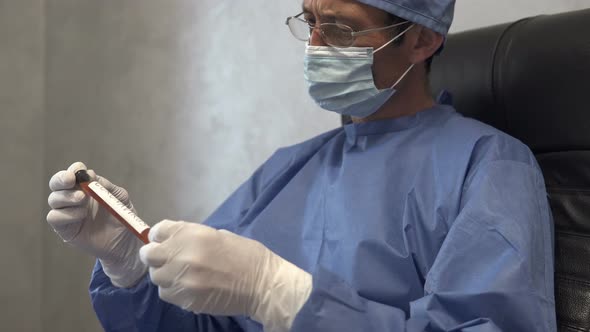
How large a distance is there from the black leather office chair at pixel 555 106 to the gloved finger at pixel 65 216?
0.76 m

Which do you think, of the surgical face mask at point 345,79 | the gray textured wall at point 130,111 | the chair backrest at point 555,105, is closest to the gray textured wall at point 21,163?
the gray textured wall at point 130,111

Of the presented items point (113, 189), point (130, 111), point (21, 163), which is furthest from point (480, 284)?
point (21, 163)

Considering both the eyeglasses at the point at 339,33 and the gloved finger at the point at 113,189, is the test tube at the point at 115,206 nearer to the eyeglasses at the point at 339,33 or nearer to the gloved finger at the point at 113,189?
the gloved finger at the point at 113,189

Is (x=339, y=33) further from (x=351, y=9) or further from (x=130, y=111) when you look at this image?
(x=130, y=111)

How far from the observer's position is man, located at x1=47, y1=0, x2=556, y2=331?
76 centimetres

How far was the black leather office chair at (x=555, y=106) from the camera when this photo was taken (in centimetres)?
94

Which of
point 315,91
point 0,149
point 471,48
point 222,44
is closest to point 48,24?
point 0,149

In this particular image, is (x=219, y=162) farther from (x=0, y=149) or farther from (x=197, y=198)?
(x=0, y=149)

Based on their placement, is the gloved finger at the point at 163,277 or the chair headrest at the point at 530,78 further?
the chair headrest at the point at 530,78

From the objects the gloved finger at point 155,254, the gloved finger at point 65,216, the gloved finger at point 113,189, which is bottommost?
the gloved finger at point 65,216

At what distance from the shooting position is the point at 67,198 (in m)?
1.01

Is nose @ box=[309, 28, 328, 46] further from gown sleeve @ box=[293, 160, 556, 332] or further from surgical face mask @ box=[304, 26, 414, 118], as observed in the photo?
gown sleeve @ box=[293, 160, 556, 332]

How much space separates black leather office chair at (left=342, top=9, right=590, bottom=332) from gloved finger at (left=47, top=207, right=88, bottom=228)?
76 cm

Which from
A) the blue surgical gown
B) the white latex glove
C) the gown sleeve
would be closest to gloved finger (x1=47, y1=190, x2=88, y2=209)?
the blue surgical gown
